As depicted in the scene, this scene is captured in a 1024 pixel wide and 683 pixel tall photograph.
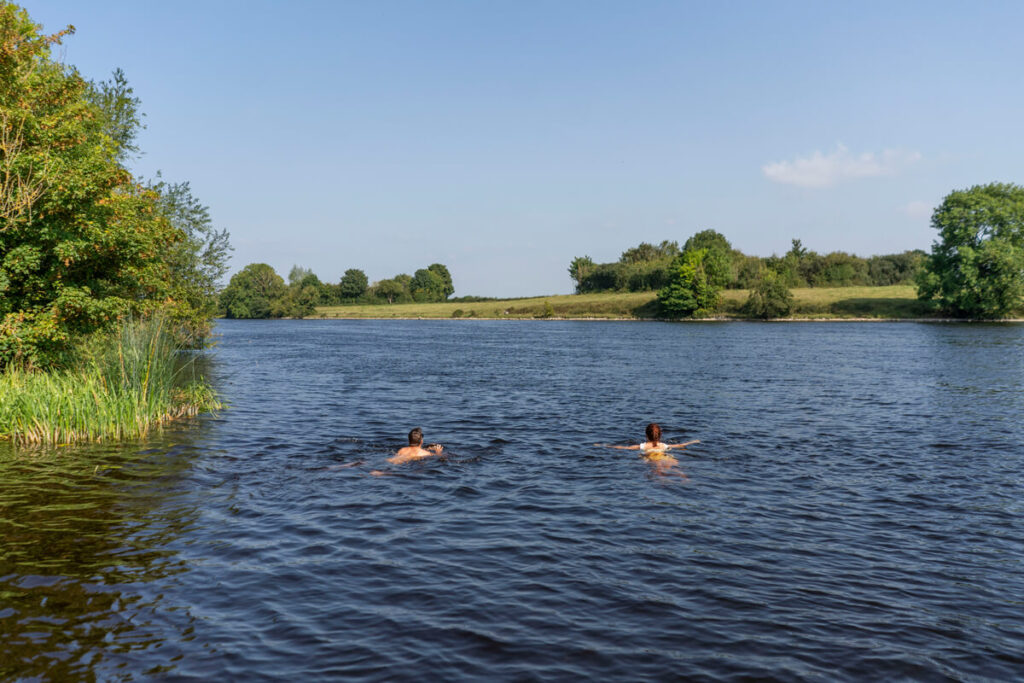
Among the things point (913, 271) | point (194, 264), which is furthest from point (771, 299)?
point (194, 264)

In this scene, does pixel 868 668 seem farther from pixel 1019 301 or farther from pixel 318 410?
pixel 1019 301

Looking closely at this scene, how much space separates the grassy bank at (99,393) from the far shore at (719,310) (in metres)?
119

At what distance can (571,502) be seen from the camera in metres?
15.4

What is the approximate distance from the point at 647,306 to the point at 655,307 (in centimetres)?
242

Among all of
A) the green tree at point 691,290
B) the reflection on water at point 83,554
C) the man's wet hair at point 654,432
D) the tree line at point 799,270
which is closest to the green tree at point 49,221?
the reflection on water at point 83,554

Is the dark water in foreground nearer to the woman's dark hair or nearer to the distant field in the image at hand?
the woman's dark hair

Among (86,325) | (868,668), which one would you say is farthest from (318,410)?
(868,668)

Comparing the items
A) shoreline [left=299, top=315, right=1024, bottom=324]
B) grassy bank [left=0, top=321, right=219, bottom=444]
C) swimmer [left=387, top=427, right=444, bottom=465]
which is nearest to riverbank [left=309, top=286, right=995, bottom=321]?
shoreline [left=299, top=315, right=1024, bottom=324]

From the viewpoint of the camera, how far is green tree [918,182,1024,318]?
9825 centimetres

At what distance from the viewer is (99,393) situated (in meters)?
20.2

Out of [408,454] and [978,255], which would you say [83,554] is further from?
[978,255]

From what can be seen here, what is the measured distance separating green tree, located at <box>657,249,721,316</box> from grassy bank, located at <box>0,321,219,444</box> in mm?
127755

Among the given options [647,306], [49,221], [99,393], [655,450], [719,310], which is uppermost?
[49,221]

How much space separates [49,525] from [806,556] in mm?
14783
